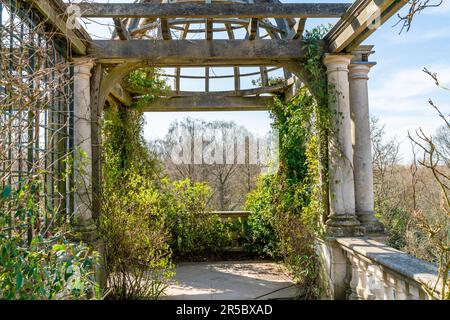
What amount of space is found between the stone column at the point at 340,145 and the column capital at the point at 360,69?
369 mm

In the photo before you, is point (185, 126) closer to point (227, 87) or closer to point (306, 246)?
point (227, 87)

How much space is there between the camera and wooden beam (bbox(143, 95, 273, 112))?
7.39 metres

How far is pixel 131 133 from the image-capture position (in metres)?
6.89

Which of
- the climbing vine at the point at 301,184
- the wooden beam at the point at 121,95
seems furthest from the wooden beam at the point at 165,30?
the wooden beam at the point at 121,95

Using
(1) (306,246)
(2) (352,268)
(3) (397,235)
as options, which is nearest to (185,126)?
(3) (397,235)

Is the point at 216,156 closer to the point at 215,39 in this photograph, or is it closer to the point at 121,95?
the point at 121,95

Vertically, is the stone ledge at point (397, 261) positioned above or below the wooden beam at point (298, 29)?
below

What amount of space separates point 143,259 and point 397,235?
20.6 ft

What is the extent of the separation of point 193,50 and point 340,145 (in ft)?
6.83

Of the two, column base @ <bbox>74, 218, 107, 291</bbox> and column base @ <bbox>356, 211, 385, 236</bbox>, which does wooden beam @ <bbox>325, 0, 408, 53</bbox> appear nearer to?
column base @ <bbox>356, 211, 385, 236</bbox>

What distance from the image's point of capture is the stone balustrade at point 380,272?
240 centimetres

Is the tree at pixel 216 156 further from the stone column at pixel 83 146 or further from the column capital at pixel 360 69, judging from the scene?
the stone column at pixel 83 146

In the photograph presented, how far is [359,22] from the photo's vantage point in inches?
140

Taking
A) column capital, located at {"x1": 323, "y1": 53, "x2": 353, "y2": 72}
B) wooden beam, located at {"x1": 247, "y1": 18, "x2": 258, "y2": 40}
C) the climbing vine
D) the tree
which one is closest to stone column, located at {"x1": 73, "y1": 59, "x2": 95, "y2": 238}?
wooden beam, located at {"x1": 247, "y1": 18, "x2": 258, "y2": 40}
